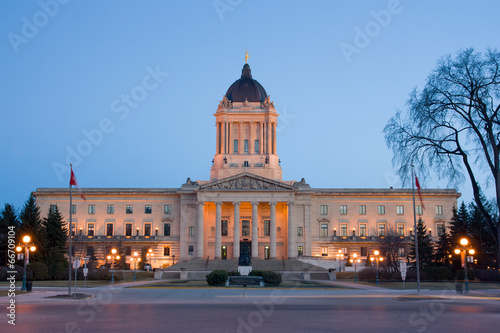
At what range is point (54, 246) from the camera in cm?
7731

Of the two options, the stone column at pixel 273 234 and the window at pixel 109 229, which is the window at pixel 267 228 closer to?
the stone column at pixel 273 234

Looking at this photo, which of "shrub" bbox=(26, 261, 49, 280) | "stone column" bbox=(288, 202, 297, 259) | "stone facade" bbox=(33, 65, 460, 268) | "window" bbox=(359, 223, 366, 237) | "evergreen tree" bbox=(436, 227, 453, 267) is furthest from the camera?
"window" bbox=(359, 223, 366, 237)

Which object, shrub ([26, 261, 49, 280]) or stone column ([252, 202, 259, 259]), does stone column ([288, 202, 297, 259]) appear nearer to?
stone column ([252, 202, 259, 259])

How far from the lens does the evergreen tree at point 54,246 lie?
216ft

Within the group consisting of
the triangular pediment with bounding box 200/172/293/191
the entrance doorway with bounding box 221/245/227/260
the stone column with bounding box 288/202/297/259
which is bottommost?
the entrance doorway with bounding box 221/245/227/260

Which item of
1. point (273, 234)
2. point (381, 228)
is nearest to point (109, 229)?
point (273, 234)

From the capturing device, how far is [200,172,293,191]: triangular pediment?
9118cm

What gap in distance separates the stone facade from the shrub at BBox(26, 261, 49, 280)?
2845 centimetres

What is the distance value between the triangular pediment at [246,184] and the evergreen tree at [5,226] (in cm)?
2881

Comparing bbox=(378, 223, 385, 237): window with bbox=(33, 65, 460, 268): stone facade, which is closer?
bbox=(33, 65, 460, 268): stone facade

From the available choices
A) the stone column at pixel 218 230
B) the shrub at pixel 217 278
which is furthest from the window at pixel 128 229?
the shrub at pixel 217 278

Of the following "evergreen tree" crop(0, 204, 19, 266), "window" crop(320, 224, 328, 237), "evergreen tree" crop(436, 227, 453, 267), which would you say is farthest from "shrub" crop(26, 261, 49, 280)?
"evergreen tree" crop(436, 227, 453, 267)

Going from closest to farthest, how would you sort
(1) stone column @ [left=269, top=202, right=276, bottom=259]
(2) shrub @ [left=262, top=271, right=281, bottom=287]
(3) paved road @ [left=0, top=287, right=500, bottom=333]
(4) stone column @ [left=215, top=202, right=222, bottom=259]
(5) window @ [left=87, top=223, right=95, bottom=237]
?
(3) paved road @ [left=0, top=287, right=500, bottom=333] → (2) shrub @ [left=262, top=271, right=281, bottom=287] → (4) stone column @ [left=215, top=202, right=222, bottom=259] → (1) stone column @ [left=269, top=202, right=276, bottom=259] → (5) window @ [left=87, top=223, right=95, bottom=237]

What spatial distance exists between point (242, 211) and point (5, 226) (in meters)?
37.4
